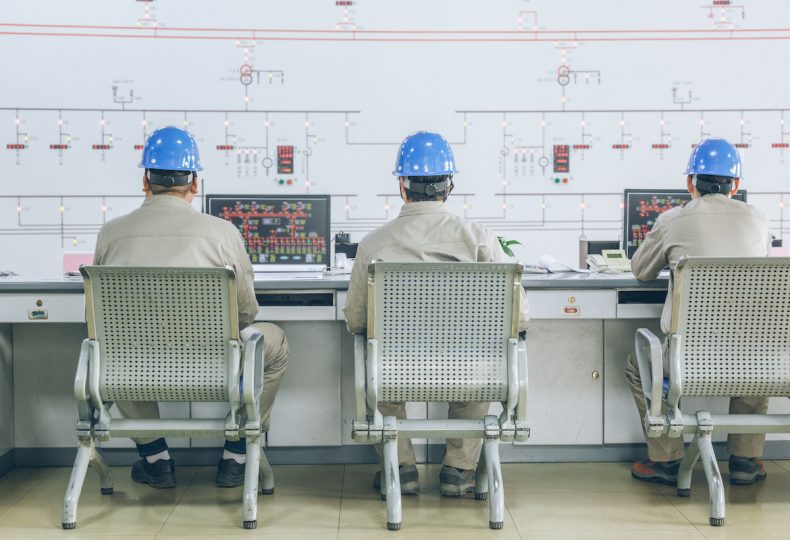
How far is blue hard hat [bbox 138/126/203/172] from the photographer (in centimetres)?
251

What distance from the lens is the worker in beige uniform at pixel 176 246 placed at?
7.82 ft

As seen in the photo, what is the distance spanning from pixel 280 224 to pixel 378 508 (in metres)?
1.16

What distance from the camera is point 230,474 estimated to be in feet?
8.68

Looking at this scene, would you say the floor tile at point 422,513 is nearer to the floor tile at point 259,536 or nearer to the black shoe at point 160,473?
the floor tile at point 259,536

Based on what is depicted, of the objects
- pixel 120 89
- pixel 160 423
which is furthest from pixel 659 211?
pixel 120 89

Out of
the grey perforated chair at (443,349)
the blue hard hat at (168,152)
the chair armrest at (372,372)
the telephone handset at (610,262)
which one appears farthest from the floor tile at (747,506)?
the blue hard hat at (168,152)

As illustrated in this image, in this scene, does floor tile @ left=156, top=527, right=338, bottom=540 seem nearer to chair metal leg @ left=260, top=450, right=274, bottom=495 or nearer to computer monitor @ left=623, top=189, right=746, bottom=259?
chair metal leg @ left=260, top=450, right=274, bottom=495

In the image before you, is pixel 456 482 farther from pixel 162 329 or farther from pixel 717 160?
pixel 717 160

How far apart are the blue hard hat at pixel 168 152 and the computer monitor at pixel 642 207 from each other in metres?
1.70

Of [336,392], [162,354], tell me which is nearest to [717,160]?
[336,392]

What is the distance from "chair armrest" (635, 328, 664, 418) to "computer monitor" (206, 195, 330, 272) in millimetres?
1265

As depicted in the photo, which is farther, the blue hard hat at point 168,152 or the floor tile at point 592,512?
the blue hard hat at point 168,152

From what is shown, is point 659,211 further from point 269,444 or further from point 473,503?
point 269,444

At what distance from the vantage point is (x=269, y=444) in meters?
2.90
